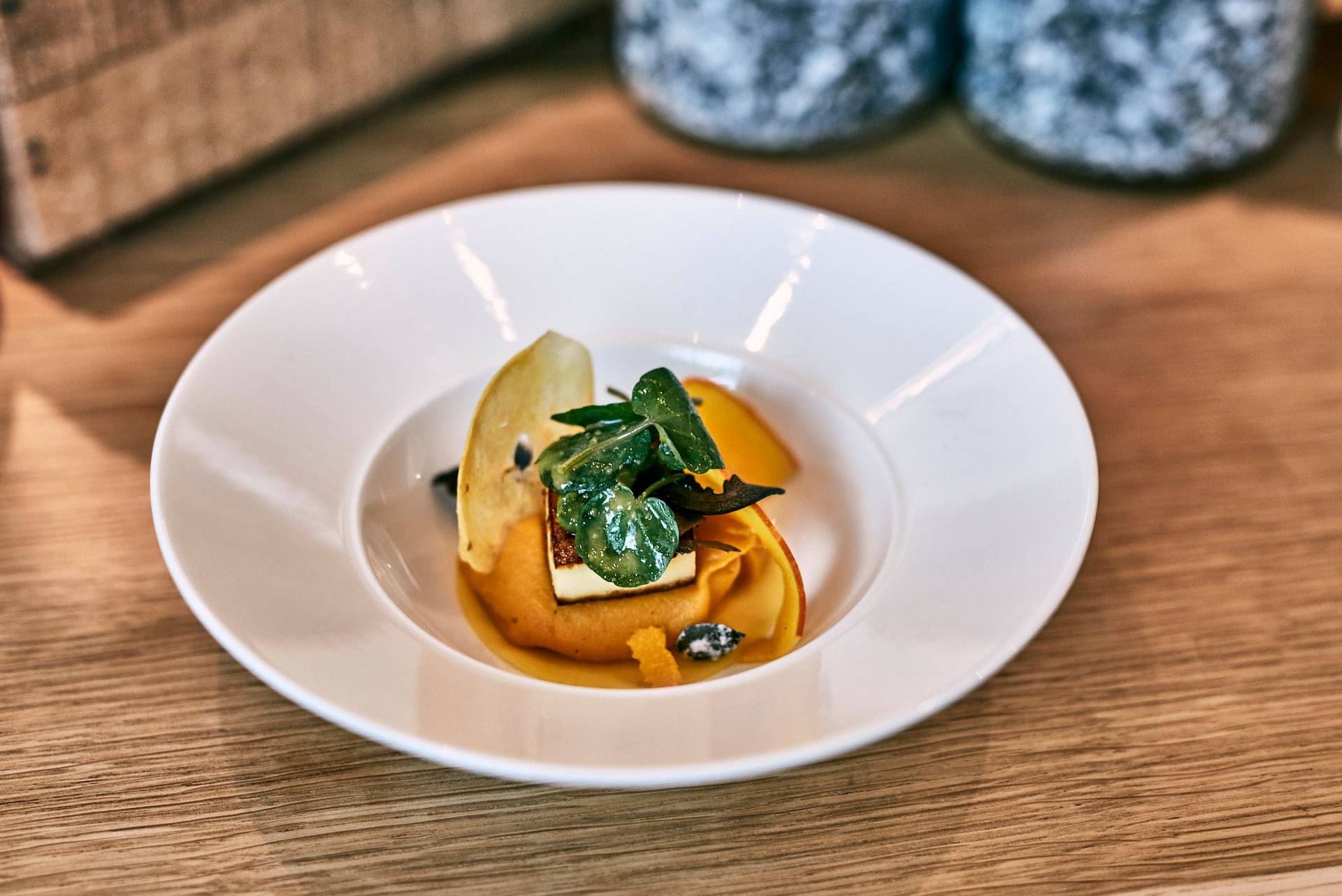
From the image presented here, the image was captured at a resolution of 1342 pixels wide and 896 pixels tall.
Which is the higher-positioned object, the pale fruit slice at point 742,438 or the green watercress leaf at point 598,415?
the green watercress leaf at point 598,415

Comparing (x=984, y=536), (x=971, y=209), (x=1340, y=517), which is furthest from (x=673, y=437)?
(x=971, y=209)

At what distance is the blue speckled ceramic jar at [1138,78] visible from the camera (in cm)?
101

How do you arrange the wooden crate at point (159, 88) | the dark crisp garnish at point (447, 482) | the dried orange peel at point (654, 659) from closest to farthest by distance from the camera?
the dried orange peel at point (654, 659) < the dark crisp garnish at point (447, 482) < the wooden crate at point (159, 88)

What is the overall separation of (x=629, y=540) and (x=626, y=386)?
0.77 feet

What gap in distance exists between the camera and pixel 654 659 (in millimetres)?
615

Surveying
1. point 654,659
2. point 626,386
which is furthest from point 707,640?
point 626,386

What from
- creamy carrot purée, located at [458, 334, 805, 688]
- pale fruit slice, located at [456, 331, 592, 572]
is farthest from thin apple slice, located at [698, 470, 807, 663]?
pale fruit slice, located at [456, 331, 592, 572]

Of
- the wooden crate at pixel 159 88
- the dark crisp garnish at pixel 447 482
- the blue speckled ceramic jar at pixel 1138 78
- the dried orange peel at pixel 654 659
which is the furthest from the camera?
the blue speckled ceramic jar at pixel 1138 78

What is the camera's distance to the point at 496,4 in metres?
1.27

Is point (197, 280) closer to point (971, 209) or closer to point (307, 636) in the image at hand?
point (307, 636)

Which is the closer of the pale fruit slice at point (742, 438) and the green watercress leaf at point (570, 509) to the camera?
the green watercress leaf at point (570, 509)

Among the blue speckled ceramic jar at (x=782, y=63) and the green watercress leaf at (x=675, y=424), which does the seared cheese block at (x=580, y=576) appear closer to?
the green watercress leaf at (x=675, y=424)

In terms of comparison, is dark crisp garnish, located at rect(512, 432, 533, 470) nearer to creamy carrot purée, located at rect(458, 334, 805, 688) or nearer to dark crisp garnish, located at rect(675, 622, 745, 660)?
creamy carrot purée, located at rect(458, 334, 805, 688)

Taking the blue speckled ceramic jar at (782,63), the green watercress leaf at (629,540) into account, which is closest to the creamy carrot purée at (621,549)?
the green watercress leaf at (629,540)
